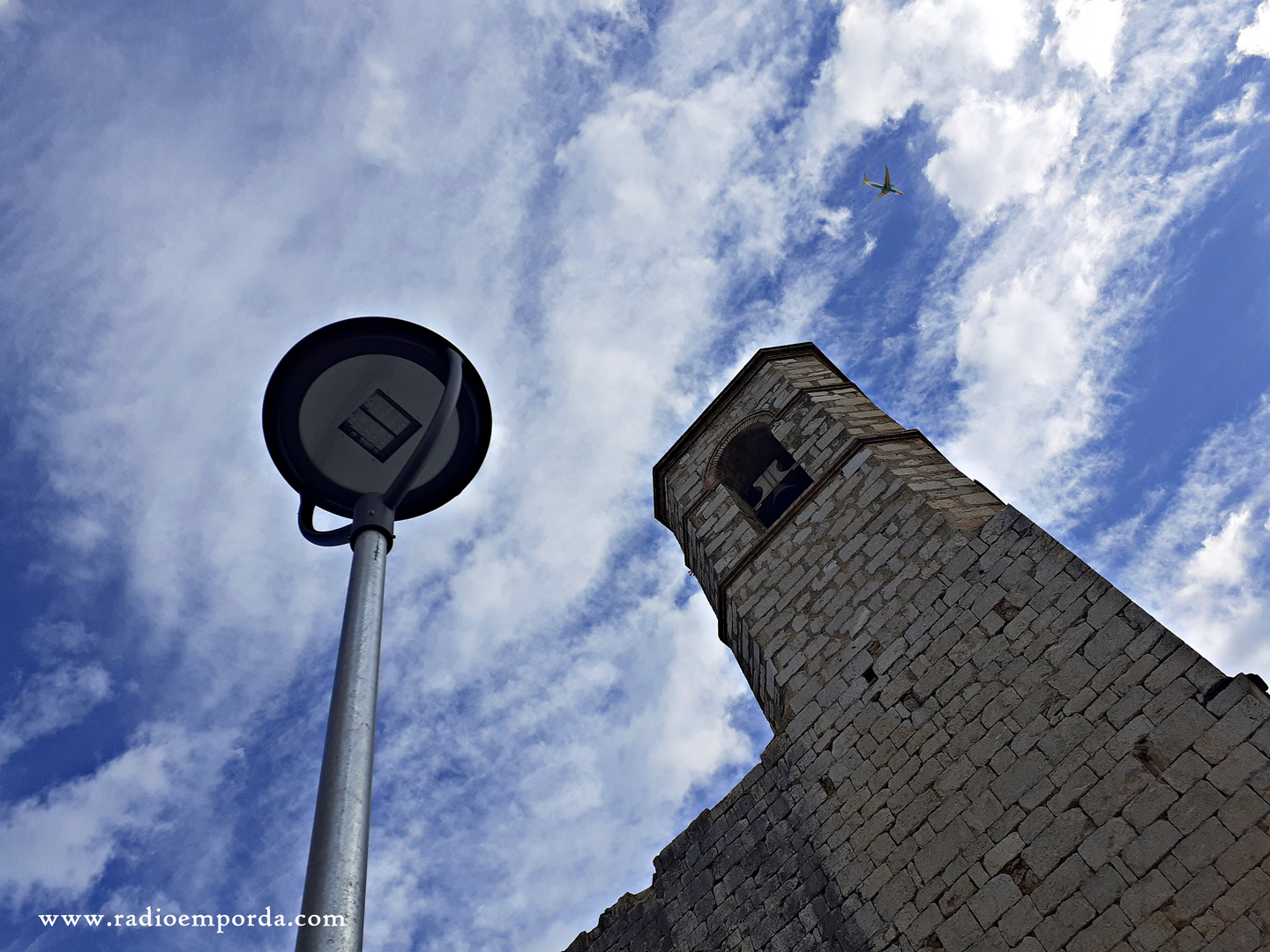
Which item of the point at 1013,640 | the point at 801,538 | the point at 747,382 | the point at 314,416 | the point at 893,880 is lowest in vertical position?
the point at 893,880

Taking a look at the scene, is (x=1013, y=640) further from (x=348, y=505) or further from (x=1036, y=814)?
(x=348, y=505)

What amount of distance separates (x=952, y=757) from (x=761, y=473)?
5.03m

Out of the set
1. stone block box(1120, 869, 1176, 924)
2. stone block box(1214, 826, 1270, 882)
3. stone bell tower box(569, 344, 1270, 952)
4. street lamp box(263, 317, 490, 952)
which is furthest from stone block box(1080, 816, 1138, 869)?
street lamp box(263, 317, 490, 952)

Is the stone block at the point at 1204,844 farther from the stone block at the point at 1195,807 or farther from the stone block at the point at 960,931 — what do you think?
the stone block at the point at 960,931

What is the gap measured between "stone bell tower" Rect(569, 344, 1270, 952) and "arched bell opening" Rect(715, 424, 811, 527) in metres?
0.87

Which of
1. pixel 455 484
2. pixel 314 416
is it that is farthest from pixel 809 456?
pixel 314 416

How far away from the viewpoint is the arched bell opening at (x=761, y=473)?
370 inches

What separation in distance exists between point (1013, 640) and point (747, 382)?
5495 millimetres

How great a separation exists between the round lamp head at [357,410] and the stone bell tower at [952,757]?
12.8ft

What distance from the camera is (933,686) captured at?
593 centimetres

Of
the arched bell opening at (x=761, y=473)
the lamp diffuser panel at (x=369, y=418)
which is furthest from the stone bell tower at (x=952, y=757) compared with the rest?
the lamp diffuser panel at (x=369, y=418)

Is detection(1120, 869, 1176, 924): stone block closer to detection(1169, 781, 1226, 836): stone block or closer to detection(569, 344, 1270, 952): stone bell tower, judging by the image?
detection(569, 344, 1270, 952): stone bell tower

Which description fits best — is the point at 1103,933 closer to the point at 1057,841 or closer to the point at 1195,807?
the point at 1057,841

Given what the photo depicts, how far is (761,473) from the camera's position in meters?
10.1
